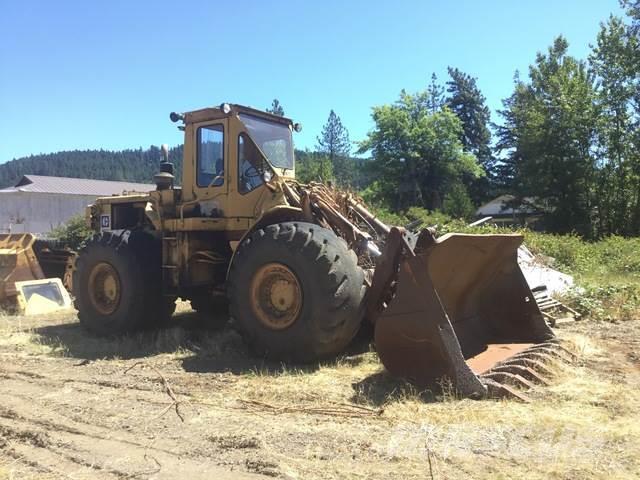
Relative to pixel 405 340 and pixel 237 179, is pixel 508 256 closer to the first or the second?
pixel 405 340

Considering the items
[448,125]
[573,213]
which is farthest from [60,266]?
[448,125]

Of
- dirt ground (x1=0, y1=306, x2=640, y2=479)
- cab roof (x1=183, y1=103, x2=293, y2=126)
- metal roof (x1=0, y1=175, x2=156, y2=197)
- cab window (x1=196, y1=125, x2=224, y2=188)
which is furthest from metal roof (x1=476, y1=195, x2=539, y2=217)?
dirt ground (x1=0, y1=306, x2=640, y2=479)

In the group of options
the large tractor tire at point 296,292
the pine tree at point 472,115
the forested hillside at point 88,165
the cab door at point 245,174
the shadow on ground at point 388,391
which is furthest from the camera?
the forested hillside at point 88,165

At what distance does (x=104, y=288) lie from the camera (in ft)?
27.2

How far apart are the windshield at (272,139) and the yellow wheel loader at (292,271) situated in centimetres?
2

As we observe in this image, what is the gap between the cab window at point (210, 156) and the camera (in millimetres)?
7614

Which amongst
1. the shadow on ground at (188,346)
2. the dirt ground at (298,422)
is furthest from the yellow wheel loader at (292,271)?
the dirt ground at (298,422)

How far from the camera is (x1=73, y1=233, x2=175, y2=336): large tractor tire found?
7.91 metres

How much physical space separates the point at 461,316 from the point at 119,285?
14.9 ft

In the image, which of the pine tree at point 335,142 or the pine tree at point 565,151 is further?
the pine tree at point 335,142

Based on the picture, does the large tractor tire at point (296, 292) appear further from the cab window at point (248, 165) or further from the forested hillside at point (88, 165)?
the forested hillside at point (88, 165)

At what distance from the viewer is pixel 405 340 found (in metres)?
4.98

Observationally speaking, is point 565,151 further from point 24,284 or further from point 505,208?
point 24,284

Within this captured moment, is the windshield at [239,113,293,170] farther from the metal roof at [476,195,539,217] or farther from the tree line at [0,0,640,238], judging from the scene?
the metal roof at [476,195,539,217]
